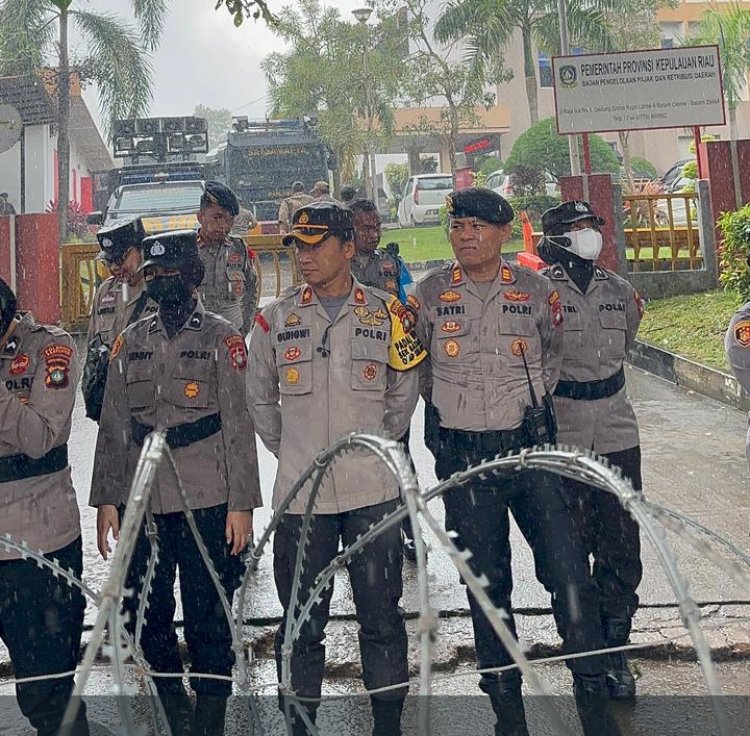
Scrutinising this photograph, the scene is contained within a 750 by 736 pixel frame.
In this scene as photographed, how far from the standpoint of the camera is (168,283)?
3.82 m

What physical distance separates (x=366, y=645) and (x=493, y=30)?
93.2ft

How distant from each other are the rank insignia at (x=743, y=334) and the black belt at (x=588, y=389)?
487 millimetres

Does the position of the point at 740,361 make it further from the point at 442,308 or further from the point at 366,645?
the point at 366,645

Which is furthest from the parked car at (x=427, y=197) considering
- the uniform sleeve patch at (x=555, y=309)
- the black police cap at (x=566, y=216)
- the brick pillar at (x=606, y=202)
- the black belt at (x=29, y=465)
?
the black belt at (x=29, y=465)

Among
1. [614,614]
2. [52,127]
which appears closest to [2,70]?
[52,127]

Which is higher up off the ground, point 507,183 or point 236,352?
point 507,183

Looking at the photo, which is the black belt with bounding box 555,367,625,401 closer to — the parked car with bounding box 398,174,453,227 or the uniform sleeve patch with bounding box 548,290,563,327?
the uniform sleeve patch with bounding box 548,290,563,327

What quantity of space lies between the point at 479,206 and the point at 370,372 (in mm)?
757

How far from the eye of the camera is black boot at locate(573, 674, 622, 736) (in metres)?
3.57

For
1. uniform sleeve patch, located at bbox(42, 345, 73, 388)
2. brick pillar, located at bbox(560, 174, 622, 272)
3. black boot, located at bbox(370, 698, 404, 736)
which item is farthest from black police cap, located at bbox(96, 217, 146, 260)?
brick pillar, located at bbox(560, 174, 622, 272)

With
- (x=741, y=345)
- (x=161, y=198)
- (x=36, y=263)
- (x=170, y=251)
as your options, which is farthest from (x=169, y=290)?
(x=161, y=198)

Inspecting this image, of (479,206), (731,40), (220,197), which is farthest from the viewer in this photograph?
(731,40)

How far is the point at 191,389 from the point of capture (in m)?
3.79

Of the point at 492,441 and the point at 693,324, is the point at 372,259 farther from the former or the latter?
the point at 693,324
